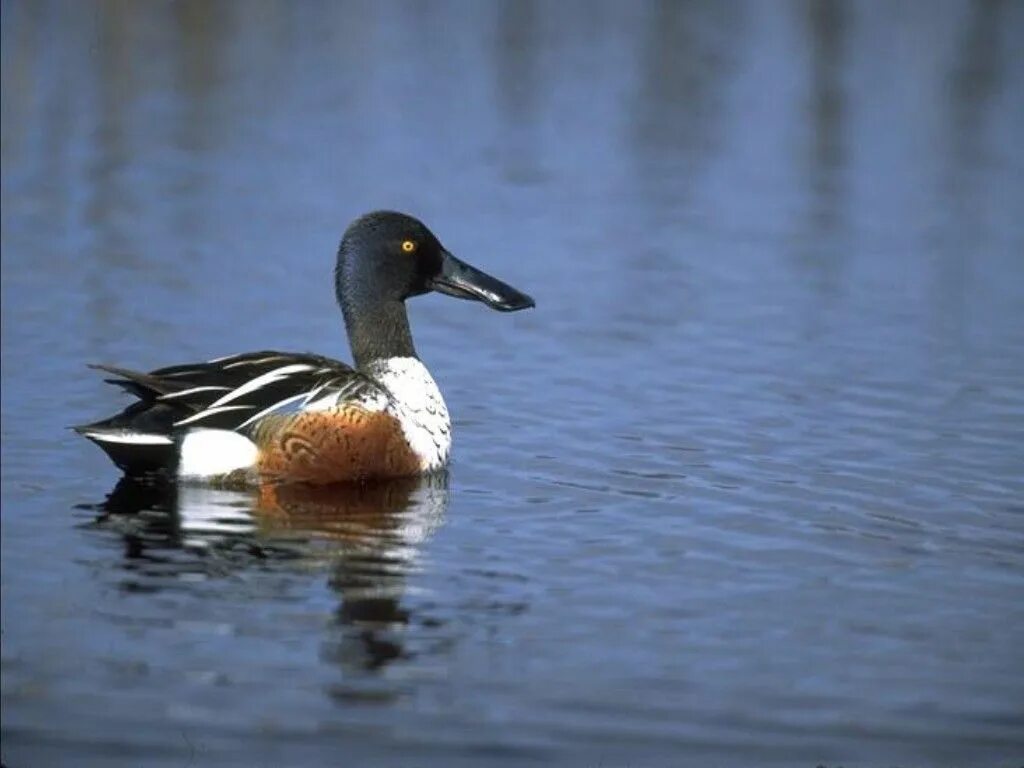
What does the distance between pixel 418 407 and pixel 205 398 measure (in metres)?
0.92

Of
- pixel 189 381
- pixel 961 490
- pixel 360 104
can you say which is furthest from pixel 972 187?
pixel 189 381

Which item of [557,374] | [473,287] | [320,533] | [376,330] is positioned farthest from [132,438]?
[557,374]

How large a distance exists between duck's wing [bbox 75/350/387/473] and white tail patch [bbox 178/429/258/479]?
3cm

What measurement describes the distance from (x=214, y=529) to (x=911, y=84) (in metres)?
10.5

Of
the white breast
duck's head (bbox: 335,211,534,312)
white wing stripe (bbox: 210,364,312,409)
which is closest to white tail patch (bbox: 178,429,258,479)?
white wing stripe (bbox: 210,364,312,409)

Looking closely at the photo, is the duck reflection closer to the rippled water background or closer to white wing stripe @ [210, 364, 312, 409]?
the rippled water background

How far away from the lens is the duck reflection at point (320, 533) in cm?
724

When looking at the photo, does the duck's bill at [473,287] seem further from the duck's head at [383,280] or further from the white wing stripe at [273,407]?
the white wing stripe at [273,407]

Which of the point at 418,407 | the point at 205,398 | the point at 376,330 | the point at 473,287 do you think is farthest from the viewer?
the point at 473,287

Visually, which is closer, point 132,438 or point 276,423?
point 132,438

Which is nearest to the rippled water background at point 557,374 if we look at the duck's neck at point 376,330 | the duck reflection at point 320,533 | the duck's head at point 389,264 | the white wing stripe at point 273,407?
the duck reflection at point 320,533

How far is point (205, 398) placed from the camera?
914 centimetres

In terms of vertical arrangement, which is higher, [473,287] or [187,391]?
[473,287]

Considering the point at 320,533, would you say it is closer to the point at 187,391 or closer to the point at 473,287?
the point at 187,391
